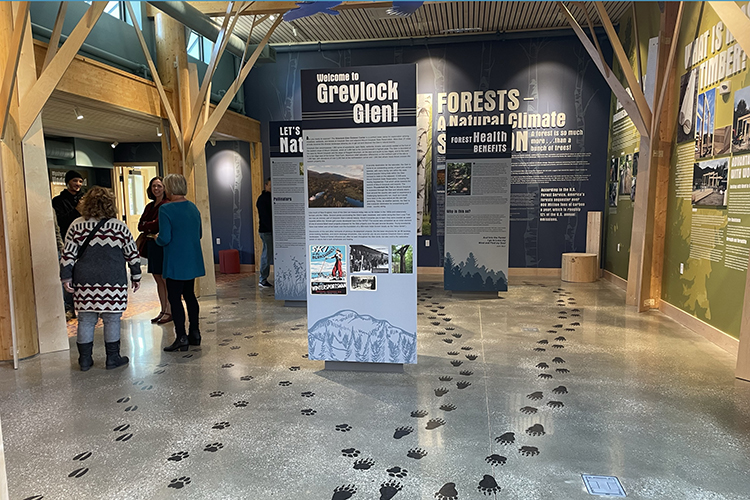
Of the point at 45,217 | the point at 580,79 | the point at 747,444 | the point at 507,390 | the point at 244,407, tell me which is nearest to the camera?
the point at 747,444

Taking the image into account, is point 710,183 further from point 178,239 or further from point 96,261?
point 96,261

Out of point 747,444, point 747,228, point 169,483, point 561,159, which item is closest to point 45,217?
point 169,483

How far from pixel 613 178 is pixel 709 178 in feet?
12.2

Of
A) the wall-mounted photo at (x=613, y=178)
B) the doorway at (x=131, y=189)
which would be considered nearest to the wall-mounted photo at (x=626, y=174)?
the wall-mounted photo at (x=613, y=178)

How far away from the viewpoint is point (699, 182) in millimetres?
5379

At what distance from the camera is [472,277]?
7.45 m

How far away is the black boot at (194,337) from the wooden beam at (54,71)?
8.02 feet

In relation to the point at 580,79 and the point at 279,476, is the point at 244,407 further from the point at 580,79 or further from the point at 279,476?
the point at 580,79

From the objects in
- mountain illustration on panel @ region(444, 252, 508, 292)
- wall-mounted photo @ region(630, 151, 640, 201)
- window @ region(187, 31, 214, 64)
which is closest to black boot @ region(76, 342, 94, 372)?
mountain illustration on panel @ region(444, 252, 508, 292)

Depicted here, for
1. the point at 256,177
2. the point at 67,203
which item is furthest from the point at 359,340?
the point at 256,177

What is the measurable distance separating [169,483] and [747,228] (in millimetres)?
5107

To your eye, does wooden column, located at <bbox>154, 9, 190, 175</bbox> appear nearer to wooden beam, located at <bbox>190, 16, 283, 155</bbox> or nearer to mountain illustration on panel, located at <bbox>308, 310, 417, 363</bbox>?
wooden beam, located at <bbox>190, 16, 283, 155</bbox>

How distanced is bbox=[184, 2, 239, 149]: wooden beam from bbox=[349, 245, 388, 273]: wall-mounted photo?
4392 millimetres

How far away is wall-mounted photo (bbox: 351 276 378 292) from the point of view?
401cm
